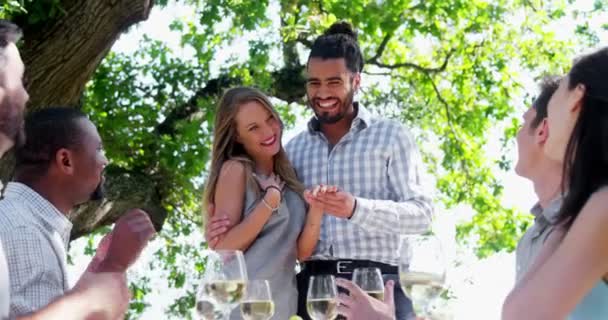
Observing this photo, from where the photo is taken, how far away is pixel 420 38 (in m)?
15.8

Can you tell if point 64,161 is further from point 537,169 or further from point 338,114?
point 537,169

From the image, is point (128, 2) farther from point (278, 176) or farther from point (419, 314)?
point (419, 314)

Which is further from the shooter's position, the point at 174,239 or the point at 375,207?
the point at 174,239

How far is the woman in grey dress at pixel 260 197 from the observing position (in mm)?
4492

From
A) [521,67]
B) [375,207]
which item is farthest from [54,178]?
[521,67]

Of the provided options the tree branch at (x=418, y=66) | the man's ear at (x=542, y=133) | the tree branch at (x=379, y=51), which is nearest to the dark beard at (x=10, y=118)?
the man's ear at (x=542, y=133)

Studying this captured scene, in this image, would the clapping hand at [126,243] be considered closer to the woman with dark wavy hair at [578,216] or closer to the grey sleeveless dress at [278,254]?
the woman with dark wavy hair at [578,216]

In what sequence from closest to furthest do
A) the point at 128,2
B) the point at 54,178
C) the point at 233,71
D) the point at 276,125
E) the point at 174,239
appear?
1. the point at 54,178
2. the point at 276,125
3. the point at 128,2
4. the point at 233,71
5. the point at 174,239

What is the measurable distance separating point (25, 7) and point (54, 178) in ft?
15.4

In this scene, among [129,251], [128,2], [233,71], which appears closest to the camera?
[129,251]

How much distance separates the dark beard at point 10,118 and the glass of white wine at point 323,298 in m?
1.09

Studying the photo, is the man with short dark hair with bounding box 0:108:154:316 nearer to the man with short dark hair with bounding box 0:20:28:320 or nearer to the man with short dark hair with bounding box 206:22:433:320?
the man with short dark hair with bounding box 0:20:28:320

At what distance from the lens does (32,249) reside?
3312 millimetres

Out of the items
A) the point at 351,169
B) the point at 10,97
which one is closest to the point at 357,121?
the point at 351,169
